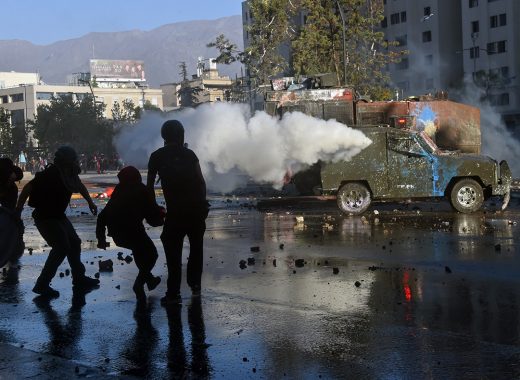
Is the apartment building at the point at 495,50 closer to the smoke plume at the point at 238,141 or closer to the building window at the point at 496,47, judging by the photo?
the building window at the point at 496,47

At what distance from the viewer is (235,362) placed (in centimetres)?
560

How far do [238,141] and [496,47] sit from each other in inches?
2121

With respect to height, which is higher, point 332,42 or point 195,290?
point 332,42

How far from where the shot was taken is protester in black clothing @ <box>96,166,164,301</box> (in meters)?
8.03

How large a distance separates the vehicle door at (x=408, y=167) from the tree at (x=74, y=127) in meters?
64.6

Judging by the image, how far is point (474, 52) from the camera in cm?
6606

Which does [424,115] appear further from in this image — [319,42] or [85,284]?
[85,284]

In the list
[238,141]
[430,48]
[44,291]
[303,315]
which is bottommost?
[303,315]

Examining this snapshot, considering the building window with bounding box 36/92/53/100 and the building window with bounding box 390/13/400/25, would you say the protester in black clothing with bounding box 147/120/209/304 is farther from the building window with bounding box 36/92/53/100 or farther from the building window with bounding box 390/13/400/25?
the building window with bounding box 36/92/53/100

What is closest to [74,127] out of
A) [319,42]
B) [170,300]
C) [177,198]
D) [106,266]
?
[319,42]

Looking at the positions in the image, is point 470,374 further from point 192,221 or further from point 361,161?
point 361,161

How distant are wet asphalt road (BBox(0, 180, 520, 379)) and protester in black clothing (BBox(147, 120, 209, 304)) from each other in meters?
0.49

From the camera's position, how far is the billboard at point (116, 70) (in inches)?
6353

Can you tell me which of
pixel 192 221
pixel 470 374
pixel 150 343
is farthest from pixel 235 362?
pixel 192 221
